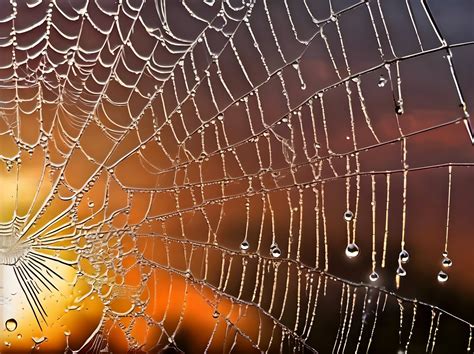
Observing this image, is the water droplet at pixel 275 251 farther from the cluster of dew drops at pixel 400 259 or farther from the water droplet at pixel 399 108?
the water droplet at pixel 399 108

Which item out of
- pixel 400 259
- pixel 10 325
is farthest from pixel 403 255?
pixel 10 325

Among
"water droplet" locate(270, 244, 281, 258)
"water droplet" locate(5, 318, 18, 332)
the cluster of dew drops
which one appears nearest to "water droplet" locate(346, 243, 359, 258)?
the cluster of dew drops

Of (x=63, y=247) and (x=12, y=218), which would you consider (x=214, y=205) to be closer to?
(x=63, y=247)

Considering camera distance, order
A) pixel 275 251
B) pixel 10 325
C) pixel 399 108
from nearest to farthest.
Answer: pixel 399 108 → pixel 275 251 → pixel 10 325

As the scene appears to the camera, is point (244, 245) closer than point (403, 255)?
No

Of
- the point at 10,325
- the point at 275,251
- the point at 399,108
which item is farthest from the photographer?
the point at 10,325

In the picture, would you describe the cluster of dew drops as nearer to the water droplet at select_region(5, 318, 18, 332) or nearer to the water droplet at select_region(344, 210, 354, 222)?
the water droplet at select_region(344, 210, 354, 222)

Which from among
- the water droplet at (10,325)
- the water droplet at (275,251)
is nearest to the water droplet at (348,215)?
the water droplet at (275,251)

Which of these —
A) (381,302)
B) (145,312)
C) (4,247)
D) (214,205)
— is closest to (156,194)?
(214,205)

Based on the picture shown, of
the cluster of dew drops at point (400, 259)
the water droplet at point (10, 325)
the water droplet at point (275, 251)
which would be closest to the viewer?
the cluster of dew drops at point (400, 259)

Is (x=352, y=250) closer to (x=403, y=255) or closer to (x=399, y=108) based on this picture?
(x=403, y=255)

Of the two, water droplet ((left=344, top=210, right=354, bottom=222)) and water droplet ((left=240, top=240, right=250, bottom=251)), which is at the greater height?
water droplet ((left=344, top=210, right=354, bottom=222))
